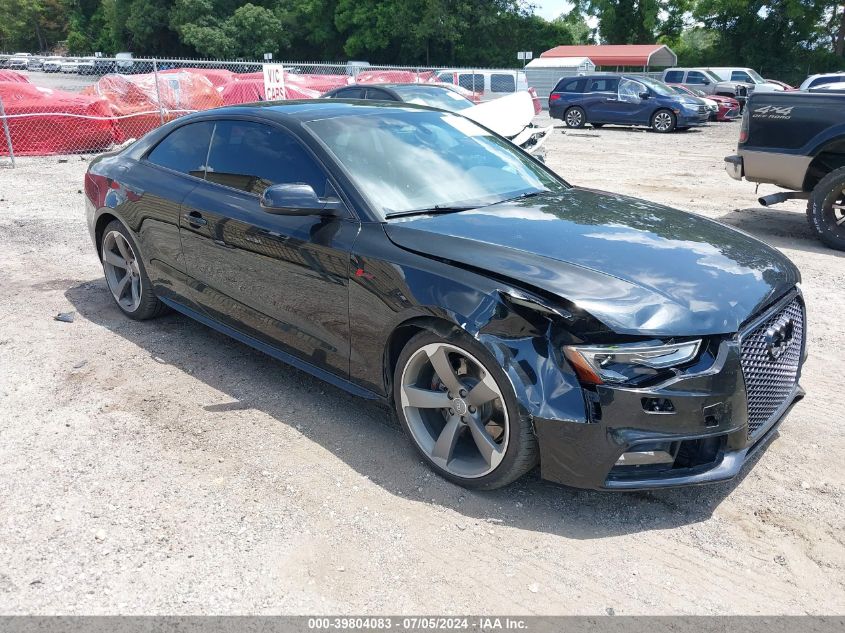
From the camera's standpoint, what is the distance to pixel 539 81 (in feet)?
116

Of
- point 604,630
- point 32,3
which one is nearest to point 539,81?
point 604,630

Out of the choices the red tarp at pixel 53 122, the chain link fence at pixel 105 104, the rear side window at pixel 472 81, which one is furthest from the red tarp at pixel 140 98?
the rear side window at pixel 472 81

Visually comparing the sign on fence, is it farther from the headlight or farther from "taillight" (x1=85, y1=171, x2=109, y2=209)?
the headlight

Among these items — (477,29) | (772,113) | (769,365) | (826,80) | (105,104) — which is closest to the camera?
(769,365)

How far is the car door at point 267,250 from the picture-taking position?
3.58 meters

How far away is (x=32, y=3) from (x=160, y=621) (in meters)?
98.9

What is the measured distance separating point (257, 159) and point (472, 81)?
70.2 feet

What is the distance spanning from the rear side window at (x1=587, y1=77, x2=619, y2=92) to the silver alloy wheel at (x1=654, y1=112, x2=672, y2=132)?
5.65 ft

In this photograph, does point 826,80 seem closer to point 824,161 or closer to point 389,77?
point 389,77

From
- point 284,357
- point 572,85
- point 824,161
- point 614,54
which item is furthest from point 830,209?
point 614,54

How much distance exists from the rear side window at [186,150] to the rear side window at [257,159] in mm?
101

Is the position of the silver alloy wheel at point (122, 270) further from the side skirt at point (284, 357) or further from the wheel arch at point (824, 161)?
the wheel arch at point (824, 161)

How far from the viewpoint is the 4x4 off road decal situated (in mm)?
7637

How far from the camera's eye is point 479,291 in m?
2.95
